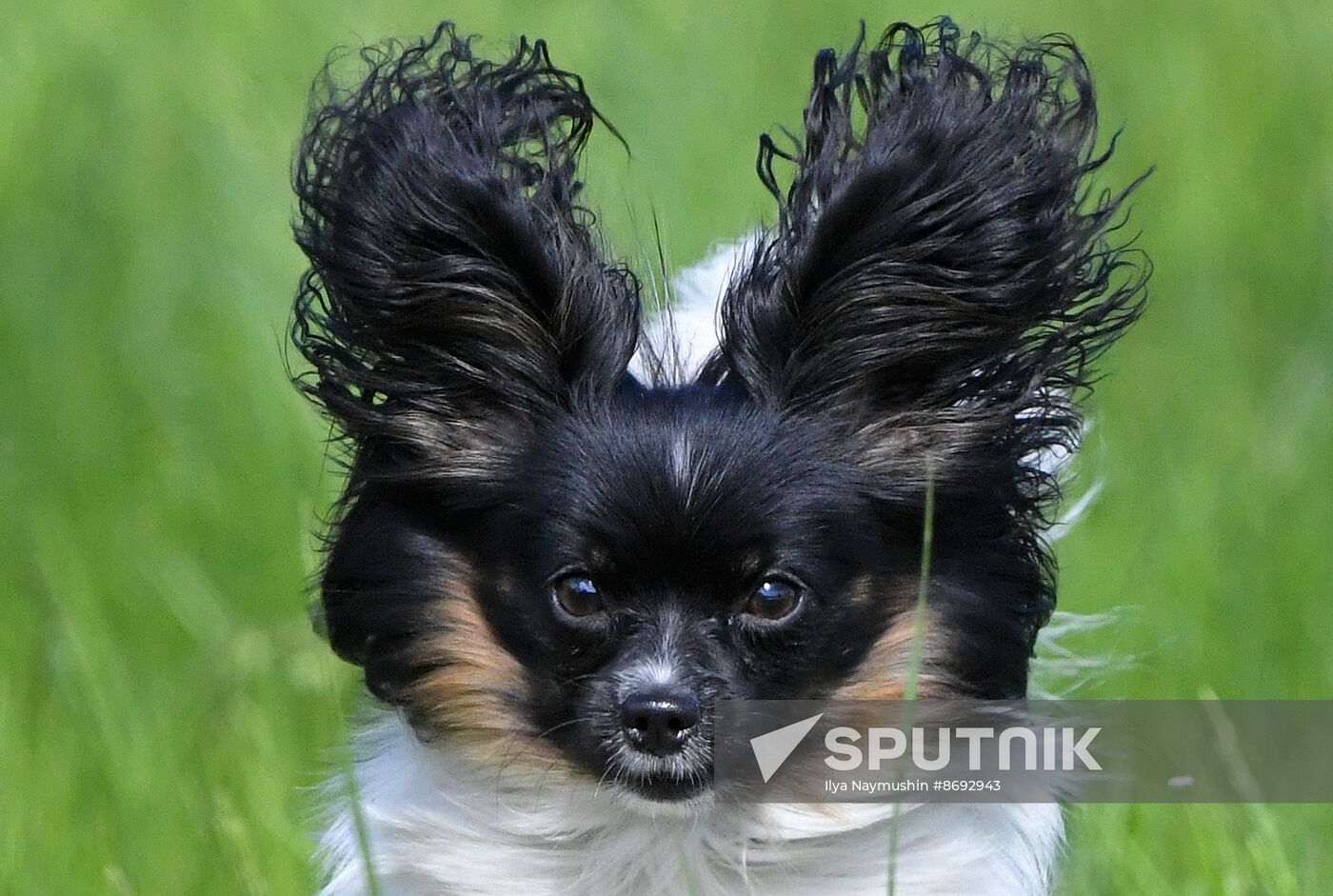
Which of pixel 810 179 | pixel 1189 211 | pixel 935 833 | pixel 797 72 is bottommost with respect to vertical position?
pixel 935 833

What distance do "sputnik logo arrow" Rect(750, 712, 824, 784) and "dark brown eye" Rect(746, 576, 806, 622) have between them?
0.24m

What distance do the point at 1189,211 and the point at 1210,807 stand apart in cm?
460

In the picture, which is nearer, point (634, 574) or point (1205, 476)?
point (634, 574)

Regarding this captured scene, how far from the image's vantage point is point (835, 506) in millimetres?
4184

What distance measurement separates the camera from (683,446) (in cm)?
410

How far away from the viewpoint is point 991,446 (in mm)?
4344

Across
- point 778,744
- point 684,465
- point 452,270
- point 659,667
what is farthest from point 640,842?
point 452,270

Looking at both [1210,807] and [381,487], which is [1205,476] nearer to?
[1210,807]

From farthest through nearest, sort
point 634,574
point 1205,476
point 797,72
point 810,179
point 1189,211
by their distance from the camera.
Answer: point 797,72
point 1189,211
point 1205,476
point 810,179
point 634,574

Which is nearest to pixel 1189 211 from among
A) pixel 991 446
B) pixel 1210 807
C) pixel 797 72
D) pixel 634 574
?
pixel 797 72

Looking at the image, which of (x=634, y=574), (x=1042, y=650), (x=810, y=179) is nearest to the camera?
(x=634, y=574)

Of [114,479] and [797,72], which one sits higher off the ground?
[797,72]

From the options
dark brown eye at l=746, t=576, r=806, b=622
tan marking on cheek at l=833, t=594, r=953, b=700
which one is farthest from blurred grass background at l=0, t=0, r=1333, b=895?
tan marking on cheek at l=833, t=594, r=953, b=700

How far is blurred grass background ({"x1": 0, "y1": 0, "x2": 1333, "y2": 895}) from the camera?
5.73 metres
